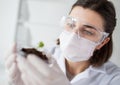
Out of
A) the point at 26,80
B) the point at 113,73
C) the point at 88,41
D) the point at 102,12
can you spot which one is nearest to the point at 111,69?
the point at 113,73

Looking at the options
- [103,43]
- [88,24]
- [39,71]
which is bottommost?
[103,43]

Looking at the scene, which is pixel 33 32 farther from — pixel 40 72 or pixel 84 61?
pixel 40 72

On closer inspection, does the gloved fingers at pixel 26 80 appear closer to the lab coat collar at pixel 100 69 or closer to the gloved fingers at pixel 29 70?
the gloved fingers at pixel 29 70

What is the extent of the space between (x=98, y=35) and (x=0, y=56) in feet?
3.81

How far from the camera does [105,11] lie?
4.45 ft

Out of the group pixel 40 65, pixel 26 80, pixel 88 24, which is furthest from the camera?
pixel 88 24

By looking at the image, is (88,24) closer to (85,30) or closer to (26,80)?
(85,30)

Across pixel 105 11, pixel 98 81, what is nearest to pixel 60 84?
pixel 98 81

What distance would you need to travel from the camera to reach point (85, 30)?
133cm

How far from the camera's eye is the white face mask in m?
1.33

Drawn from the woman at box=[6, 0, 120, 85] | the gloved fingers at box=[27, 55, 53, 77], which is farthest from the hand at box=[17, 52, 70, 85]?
the woman at box=[6, 0, 120, 85]

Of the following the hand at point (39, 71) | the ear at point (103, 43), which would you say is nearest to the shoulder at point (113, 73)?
the ear at point (103, 43)

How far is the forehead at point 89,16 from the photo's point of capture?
1.32 m

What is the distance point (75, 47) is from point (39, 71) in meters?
0.62
